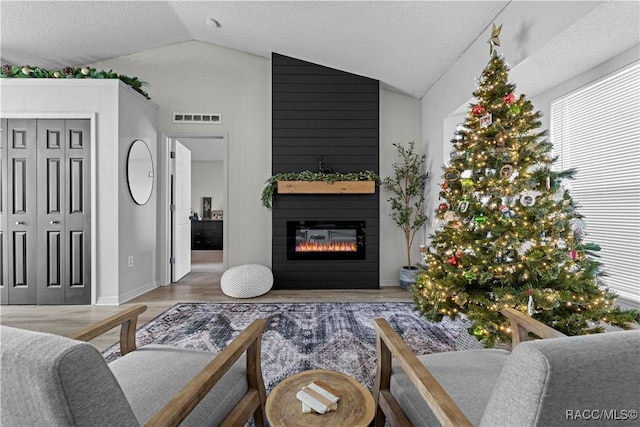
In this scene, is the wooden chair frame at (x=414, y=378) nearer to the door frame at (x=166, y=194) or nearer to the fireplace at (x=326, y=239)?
the fireplace at (x=326, y=239)

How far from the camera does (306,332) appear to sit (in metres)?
2.53

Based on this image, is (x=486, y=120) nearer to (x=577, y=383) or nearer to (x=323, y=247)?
(x=577, y=383)

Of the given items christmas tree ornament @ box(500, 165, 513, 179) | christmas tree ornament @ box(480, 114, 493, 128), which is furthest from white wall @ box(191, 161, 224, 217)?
christmas tree ornament @ box(500, 165, 513, 179)

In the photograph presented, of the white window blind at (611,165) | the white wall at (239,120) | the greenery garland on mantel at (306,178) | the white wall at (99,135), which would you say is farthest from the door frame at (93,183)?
the white window blind at (611,165)

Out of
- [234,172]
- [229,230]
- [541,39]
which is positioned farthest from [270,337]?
[541,39]

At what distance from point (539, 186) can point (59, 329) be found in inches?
153

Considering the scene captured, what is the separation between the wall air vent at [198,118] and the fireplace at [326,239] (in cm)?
183

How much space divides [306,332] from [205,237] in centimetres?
601

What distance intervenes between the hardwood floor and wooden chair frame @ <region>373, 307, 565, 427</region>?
2147 mm

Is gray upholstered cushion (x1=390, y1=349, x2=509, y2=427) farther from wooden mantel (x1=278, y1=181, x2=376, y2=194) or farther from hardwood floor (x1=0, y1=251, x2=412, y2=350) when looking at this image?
wooden mantel (x1=278, y1=181, x2=376, y2=194)

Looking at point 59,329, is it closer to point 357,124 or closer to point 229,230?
point 229,230

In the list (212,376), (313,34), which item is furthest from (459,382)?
(313,34)

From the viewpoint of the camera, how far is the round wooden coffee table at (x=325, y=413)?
97cm

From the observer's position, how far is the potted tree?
4078 millimetres
